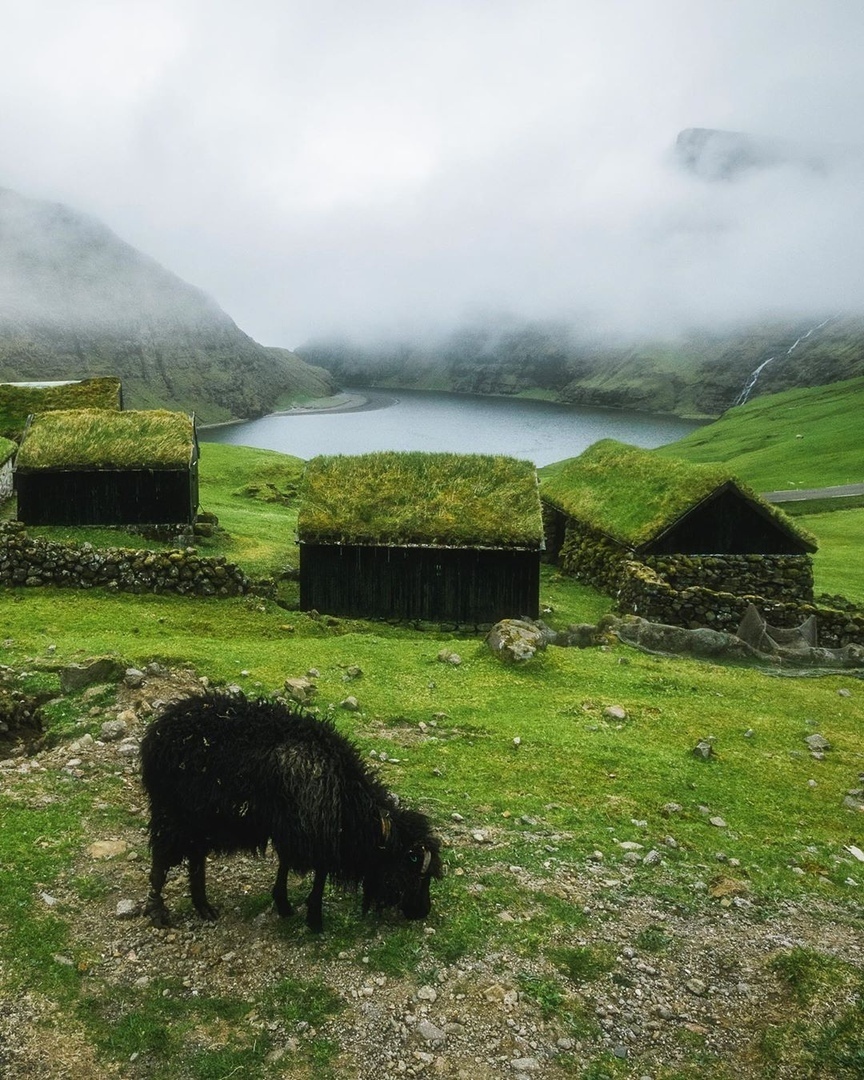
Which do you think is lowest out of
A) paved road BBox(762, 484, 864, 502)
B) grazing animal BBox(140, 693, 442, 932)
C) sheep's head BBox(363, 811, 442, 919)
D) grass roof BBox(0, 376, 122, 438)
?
sheep's head BBox(363, 811, 442, 919)

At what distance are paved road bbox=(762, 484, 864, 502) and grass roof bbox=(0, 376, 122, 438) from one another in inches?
1877

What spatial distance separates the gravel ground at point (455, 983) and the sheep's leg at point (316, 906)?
0.17m

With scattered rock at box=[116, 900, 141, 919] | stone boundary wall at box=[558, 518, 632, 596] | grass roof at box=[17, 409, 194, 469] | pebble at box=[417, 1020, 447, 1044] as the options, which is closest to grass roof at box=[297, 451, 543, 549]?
stone boundary wall at box=[558, 518, 632, 596]

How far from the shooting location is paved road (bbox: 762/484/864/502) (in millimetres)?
58312

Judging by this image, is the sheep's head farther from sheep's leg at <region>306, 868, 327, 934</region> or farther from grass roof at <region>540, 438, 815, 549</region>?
grass roof at <region>540, 438, 815, 549</region>

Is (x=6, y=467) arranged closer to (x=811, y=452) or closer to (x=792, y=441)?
(x=811, y=452)

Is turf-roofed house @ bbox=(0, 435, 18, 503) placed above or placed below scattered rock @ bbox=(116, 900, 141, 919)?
above

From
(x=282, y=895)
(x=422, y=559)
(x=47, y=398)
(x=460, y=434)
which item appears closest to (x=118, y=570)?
(x=422, y=559)

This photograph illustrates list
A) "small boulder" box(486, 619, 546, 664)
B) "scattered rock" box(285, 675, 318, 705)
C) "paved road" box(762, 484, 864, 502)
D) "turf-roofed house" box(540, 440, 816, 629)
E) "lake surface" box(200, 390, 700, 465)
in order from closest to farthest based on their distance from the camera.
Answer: "scattered rock" box(285, 675, 318, 705), "small boulder" box(486, 619, 546, 664), "turf-roofed house" box(540, 440, 816, 629), "paved road" box(762, 484, 864, 502), "lake surface" box(200, 390, 700, 465)

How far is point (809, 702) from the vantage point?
1580 centimetres

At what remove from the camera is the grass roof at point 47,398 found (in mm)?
40906

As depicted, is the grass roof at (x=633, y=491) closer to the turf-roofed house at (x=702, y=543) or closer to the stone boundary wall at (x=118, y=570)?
the turf-roofed house at (x=702, y=543)

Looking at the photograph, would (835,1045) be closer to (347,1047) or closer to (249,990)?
(347,1047)

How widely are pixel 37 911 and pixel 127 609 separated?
14.1 metres
